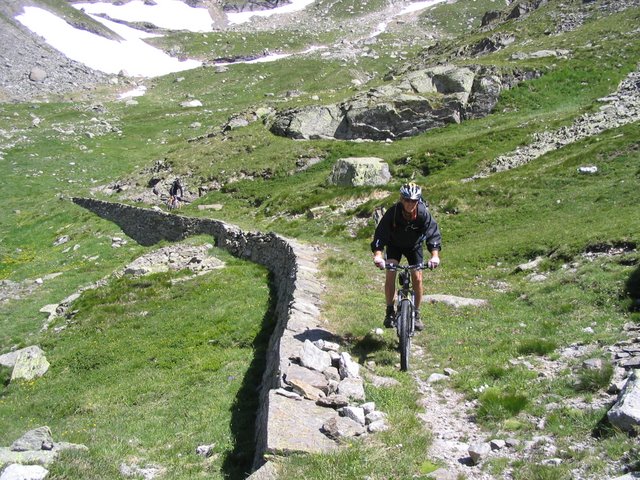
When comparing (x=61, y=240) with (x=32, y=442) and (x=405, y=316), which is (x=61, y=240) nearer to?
(x=32, y=442)

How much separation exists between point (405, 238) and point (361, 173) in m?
24.8

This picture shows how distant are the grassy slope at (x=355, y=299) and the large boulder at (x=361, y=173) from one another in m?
0.98

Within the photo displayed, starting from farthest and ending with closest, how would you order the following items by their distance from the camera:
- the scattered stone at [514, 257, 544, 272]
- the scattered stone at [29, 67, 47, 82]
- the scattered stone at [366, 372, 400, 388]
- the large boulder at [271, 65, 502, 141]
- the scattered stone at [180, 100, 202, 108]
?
the scattered stone at [29, 67, 47, 82], the scattered stone at [180, 100, 202, 108], the large boulder at [271, 65, 502, 141], the scattered stone at [514, 257, 544, 272], the scattered stone at [366, 372, 400, 388]

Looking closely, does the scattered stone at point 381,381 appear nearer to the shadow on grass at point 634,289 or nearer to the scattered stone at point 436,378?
the scattered stone at point 436,378

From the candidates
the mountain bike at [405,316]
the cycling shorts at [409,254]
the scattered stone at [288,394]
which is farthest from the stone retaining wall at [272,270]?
the cycling shorts at [409,254]

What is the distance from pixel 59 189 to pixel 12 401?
5066cm

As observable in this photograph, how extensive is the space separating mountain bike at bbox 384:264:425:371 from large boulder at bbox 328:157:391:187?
24.2 m

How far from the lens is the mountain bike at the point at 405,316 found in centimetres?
962

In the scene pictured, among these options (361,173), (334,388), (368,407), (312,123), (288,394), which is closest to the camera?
(368,407)

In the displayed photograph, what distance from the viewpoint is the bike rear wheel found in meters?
9.58

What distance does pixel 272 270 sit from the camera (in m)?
21.4

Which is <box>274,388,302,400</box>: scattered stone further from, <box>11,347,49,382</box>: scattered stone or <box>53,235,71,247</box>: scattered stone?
<box>53,235,71,247</box>: scattered stone

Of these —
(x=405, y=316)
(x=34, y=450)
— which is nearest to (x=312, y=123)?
(x=405, y=316)

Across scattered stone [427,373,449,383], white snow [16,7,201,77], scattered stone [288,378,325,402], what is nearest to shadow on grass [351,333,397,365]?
scattered stone [427,373,449,383]
